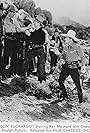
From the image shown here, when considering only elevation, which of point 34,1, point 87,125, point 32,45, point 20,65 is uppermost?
point 34,1

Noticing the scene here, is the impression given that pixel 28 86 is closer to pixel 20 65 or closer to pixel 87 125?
pixel 20 65

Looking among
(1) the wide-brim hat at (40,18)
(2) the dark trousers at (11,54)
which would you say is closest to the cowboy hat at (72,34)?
(1) the wide-brim hat at (40,18)

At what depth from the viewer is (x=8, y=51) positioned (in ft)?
15.1

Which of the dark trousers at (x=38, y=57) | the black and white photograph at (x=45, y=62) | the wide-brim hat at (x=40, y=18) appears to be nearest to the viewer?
the black and white photograph at (x=45, y=62)

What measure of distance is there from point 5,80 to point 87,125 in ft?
4.68

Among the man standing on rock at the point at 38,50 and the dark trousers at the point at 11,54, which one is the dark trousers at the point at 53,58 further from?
the dark trousers at the point at 11,54

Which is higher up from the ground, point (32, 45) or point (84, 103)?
point (32, 45)

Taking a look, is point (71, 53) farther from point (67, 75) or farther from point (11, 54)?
point (11, 54)

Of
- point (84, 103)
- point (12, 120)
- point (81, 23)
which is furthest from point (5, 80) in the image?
point (81, 23)

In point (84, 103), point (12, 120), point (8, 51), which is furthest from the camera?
point (8, 51)

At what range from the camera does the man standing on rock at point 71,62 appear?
13.9 feet

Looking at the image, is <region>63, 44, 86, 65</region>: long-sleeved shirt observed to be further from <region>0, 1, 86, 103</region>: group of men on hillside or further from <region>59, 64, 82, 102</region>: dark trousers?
<region>59, 64, 82, 102</region>: dark trousers

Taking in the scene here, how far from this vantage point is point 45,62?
4.62 meters

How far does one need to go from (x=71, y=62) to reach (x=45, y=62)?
0.54 meters
